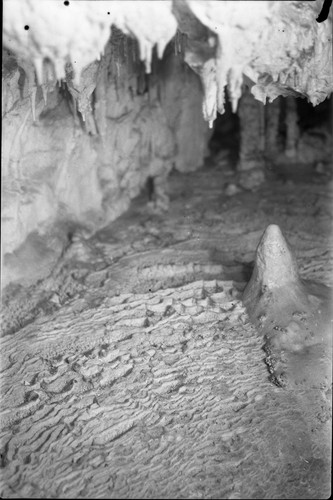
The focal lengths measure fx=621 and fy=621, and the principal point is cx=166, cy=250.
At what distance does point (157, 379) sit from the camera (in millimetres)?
5629

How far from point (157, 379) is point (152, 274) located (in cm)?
186

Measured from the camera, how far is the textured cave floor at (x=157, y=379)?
466 centimetres

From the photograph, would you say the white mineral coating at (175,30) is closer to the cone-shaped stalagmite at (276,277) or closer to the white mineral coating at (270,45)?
the white mineral coating at (270,45)

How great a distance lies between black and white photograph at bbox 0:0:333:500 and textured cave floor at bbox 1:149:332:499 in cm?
2

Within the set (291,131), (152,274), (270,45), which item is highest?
(270,45)

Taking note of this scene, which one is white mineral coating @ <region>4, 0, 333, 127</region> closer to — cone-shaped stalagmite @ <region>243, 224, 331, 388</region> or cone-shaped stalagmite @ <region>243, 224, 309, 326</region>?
cone-shaped stalagmite @ <region>243, 224, 309, 326</region>

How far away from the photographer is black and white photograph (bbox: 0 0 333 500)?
190 inches

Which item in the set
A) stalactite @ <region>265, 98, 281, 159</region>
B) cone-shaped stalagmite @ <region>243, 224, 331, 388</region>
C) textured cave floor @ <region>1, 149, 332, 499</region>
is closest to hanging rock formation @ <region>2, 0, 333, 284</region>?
stalactite @ <region>265, 98, 281, 159</region>

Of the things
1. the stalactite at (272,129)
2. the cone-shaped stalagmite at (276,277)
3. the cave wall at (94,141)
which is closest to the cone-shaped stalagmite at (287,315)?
the cone-shaped stalagmite at (276,277)

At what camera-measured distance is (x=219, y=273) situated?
7.20 m

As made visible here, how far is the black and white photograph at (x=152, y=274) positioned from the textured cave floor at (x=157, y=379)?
0.02 m

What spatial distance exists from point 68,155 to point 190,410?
398 centimetres

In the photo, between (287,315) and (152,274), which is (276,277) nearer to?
(287,315)

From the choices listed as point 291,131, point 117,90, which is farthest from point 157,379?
point 291,131
